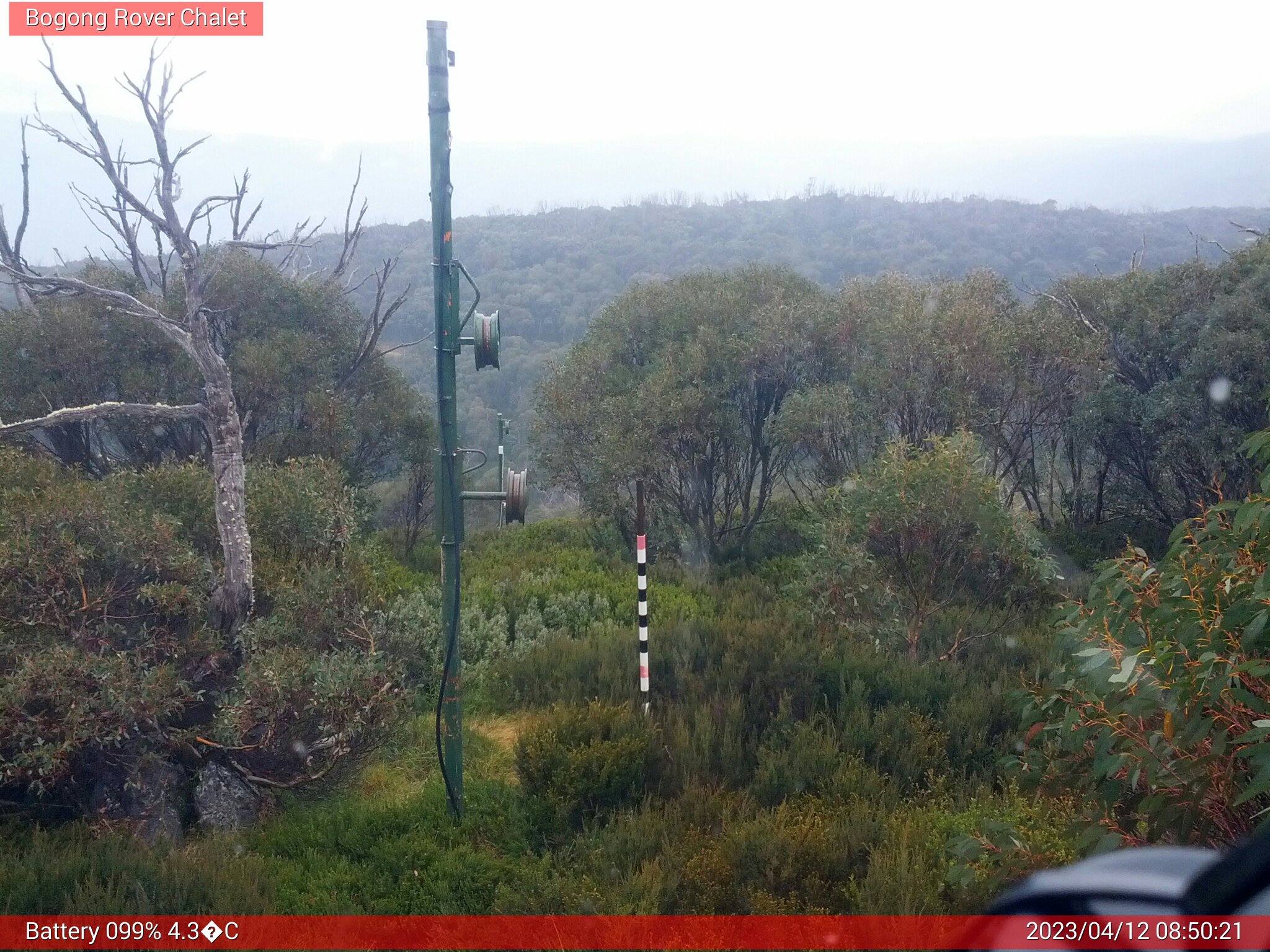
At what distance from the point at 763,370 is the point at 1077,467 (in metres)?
6.50

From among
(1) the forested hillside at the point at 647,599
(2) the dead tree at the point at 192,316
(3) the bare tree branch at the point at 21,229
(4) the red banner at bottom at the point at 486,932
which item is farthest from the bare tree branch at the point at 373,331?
(4) the red banner at bottom at the point at 486,932

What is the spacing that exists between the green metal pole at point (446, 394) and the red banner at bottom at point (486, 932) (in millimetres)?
1215

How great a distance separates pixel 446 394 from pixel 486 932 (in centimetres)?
292

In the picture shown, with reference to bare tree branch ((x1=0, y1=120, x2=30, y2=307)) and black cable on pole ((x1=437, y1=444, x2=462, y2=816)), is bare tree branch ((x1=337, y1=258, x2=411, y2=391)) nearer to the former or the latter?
bare tree branch ((x1=0, y1=120, x2=30, y2=307))

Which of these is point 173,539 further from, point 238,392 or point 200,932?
point 238,392

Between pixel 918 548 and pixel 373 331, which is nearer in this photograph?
pixel 918 548

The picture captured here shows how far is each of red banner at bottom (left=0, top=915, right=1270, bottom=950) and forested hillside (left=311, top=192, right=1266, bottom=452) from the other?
69.3 ft

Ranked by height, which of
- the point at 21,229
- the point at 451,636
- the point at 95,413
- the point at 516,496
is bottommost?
the point at 451,636

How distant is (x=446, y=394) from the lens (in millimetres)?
5391

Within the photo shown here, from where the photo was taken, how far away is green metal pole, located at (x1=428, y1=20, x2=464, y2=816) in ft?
16.9

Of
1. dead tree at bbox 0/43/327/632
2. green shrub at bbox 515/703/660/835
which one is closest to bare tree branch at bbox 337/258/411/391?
dead tree at bbox 0/43/327/632

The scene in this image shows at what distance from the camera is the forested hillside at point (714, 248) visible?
3216 centimetres

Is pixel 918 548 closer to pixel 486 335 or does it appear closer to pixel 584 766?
pixel 584 766

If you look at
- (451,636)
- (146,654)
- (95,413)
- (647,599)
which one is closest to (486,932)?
(451,636)
